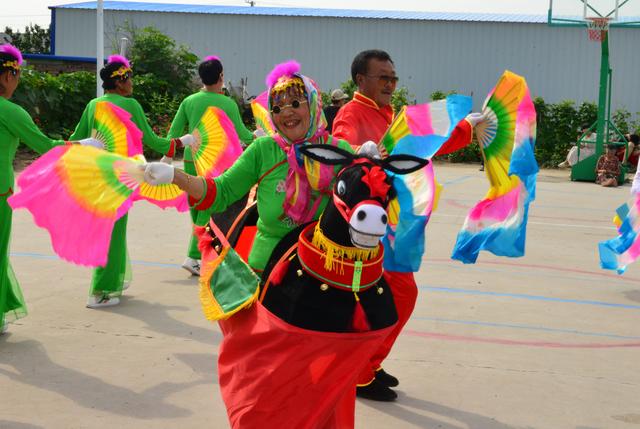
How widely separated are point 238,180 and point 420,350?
2.56 m

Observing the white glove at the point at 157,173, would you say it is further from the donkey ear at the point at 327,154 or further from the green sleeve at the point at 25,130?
the green sleeve at the point at 25,130

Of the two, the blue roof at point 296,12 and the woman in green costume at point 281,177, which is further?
the blue roof at point 296,12

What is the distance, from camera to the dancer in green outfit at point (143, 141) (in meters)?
6.72

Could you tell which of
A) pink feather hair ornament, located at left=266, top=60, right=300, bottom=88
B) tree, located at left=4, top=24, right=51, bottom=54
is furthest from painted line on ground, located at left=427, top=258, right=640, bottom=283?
tree, located at left=4, top=24, right=51, bottom=54

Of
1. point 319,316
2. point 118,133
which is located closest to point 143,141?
point 118,133

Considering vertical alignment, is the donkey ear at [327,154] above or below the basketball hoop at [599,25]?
below

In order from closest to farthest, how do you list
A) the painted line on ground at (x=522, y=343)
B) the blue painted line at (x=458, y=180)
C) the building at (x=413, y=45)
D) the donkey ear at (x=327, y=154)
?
the donkey ear at (x=327, y=154) < the painted line on ground at (x=522, y=343) < the blue painted line at (x=458, y=180) < the building at (x=413, y=45)

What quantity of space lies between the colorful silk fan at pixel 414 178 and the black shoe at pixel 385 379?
1098mm

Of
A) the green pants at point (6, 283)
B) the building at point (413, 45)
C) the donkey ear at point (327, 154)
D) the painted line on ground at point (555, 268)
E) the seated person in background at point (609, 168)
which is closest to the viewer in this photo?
the donkey ear at point (327, 154)

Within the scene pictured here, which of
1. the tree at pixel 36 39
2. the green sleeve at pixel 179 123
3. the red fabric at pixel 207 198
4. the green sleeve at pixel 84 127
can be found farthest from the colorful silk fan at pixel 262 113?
the tree at pixel 36 39

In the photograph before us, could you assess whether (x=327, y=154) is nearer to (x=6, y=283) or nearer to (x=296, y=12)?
(x=6, y=283)

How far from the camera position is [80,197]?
3408mm

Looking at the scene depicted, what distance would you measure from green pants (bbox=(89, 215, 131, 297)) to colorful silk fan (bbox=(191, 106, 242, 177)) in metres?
2.05

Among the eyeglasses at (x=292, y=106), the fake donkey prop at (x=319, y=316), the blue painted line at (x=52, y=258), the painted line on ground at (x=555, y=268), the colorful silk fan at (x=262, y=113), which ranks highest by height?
the eyeglasses at (x=292, y=106)
